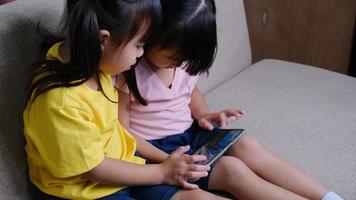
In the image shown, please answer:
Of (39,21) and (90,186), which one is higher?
(39,21)

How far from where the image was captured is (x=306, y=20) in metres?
1.77

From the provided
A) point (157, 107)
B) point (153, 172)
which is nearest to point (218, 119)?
point (157, 107)

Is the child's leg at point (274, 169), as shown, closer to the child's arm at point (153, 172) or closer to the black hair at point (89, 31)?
the child's arm at point (153, 172)

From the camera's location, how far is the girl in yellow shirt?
29.3 inches

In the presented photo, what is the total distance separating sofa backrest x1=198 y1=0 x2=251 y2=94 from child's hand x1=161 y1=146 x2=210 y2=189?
0.48 metres

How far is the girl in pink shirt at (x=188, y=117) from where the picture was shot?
2.93 feet

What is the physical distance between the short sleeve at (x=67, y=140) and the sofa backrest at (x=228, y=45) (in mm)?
617

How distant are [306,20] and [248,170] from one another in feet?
3.37

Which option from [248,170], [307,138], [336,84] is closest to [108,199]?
[248,170]

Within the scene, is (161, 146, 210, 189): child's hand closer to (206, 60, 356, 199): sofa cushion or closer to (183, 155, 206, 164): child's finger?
(183, 155, 206, 164): child's finger

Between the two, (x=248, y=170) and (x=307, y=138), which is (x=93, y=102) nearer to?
(x=248, y=170)

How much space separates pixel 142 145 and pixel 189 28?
0.29 m

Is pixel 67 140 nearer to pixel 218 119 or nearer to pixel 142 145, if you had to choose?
pixel 142 145

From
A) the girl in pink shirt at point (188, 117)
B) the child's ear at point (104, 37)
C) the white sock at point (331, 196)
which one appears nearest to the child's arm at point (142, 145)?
the girl in pink shirt at point (188, 117)
